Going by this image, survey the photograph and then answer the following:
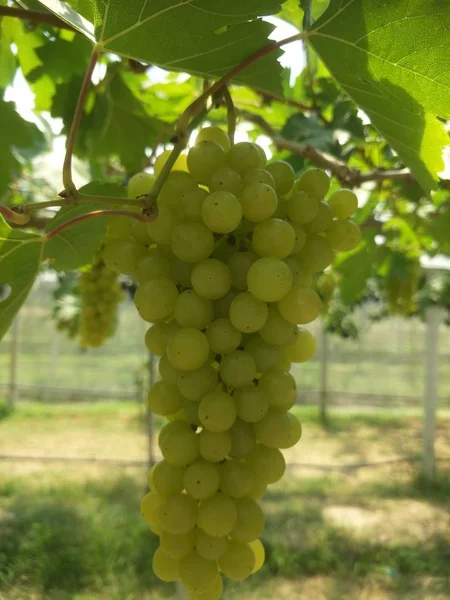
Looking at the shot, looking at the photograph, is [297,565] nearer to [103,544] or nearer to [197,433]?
[103,544]

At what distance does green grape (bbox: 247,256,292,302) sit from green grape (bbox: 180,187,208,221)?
83 mm

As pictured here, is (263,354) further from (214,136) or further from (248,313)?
(214,136)

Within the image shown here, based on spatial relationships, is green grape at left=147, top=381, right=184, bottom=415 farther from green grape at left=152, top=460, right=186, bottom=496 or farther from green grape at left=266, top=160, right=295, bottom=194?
green grape at left=266, top=160, right=295, bottom=194

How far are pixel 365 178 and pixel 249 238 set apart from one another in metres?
0.46

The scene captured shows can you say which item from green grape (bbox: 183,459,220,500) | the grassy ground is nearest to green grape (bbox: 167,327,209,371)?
green grape (bbox: 183,459,220,500)

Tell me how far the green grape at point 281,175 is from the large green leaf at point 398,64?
0.37ft

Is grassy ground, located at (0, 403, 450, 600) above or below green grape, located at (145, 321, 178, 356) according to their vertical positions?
below

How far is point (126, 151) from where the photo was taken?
1264 millimetres

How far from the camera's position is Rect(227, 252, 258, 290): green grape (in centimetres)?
58

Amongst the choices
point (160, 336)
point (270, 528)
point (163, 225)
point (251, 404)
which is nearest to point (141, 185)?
point (163, 225)

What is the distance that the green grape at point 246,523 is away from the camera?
0.57 m

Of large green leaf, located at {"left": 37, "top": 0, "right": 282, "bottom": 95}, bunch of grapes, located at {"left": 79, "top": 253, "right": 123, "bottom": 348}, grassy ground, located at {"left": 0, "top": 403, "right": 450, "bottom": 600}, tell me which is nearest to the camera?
large green leaf, located at {"left": 37, "top": 0, "right": 282, "bottom": 95}

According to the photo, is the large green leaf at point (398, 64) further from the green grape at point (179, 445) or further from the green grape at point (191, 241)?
the green grape at point (179, 445)

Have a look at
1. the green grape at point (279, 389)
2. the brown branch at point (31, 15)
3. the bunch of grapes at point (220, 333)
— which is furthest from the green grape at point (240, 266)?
the brown branch at point (31, 15)
